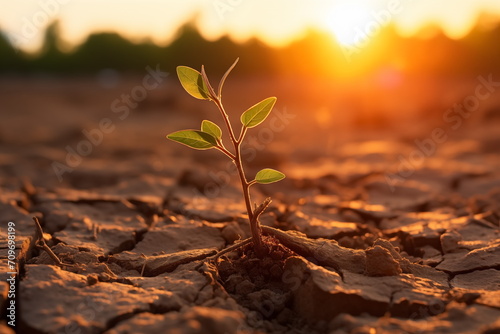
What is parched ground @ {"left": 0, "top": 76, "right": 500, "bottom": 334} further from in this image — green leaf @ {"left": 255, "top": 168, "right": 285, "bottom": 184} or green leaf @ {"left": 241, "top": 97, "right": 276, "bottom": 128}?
green leaf @ {"left": 241, "top": 97, "right": 276, "bottom": 128}

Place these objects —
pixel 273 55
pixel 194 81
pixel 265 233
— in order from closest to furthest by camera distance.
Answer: pixel 194 81, pixel 265 233, pixel 273 55

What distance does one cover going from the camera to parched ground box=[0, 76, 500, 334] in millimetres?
1562

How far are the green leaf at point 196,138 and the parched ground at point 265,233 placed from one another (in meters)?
0.48

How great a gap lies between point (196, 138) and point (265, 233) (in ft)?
1.82

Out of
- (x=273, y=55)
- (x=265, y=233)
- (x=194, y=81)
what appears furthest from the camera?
(x=273, y=55)

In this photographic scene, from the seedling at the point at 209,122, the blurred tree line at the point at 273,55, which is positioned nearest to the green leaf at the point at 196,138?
the seedling at the point at 209,122

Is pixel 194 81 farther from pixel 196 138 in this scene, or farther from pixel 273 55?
pixel 273 55

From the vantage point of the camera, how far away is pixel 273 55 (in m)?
19.5

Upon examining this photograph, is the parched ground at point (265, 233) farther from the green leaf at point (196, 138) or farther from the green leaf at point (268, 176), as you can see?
the green leaf at point (196, 138)

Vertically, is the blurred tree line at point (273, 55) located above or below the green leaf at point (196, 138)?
above

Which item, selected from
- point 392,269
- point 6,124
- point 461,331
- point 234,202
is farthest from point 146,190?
point 6,124

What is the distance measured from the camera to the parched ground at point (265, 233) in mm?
1562

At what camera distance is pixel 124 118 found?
9.37 metres

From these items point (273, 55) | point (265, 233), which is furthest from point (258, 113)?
point (273, 55)
